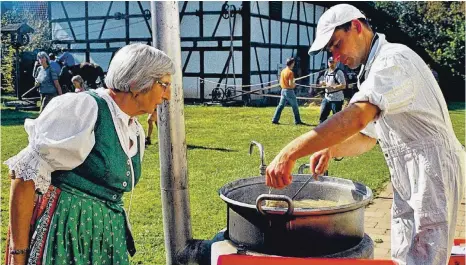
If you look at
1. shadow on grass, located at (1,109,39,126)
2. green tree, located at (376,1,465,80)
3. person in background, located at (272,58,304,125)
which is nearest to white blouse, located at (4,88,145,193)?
person in background, located at (272,58,304,125)

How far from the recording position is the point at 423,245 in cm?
217

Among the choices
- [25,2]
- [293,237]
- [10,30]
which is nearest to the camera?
[293,237]

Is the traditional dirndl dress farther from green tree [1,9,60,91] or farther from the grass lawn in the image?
green tree [1,9,60,91]

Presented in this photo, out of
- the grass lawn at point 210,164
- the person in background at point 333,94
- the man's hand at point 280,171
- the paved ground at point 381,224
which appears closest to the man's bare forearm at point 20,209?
the man's hand at point 280,171

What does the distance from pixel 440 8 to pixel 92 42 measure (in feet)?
58.7

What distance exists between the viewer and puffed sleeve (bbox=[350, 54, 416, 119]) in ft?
6.27

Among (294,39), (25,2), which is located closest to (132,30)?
(294,39)

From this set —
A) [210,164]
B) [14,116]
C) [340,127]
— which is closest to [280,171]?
[340,127]

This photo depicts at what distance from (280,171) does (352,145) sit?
90 centimetres

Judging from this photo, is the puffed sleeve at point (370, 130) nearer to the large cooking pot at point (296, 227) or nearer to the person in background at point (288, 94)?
the large cooking pot at point (296, 227)

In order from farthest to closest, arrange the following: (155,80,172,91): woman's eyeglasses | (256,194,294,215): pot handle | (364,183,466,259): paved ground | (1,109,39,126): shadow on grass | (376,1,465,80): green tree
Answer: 1. (376,1,465,80): green tree
2. (1,109,39,126): shadow on grass
3. (364,183,466,259): paved ground
4. (256,194,294,215): pot handle
5. (155,80,172,91): woman's eyeglasses

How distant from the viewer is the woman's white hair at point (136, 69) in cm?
210

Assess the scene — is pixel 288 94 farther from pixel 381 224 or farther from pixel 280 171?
pixel 280 171

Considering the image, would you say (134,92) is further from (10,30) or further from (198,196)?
(10,30)
